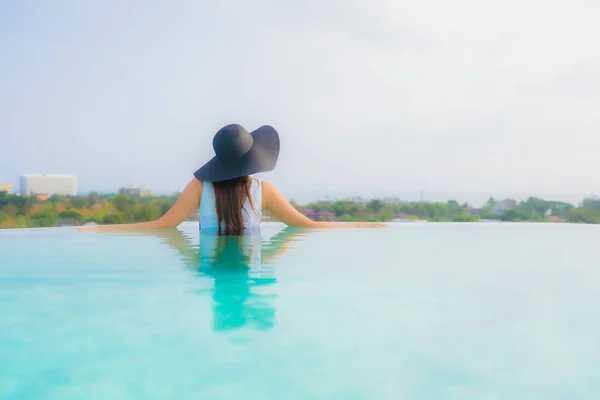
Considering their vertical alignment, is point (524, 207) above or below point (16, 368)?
above

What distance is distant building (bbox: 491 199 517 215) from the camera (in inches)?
411

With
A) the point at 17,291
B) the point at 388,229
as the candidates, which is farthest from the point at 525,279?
the point at 388,229

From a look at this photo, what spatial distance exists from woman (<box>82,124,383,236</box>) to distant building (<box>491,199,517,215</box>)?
677 centimetres

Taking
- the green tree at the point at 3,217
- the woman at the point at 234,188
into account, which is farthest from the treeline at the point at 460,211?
the green tree at the point at 3,217

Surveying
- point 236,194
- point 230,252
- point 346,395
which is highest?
point 236,194

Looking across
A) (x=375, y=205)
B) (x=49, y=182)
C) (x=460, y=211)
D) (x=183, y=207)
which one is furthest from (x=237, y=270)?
(x=49, y=182)

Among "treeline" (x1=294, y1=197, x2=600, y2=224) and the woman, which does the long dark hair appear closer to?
the woman

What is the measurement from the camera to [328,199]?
11078 millimetres

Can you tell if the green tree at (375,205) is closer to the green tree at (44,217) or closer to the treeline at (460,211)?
the treeline at (460,211)

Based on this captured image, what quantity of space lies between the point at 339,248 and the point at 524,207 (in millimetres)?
7557

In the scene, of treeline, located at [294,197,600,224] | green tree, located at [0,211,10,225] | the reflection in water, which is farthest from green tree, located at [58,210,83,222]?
the reflection in water

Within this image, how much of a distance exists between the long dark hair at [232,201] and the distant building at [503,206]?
709 centimetres

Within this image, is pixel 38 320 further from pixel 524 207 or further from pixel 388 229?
pixel 524 207

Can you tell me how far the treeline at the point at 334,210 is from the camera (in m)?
9.96
